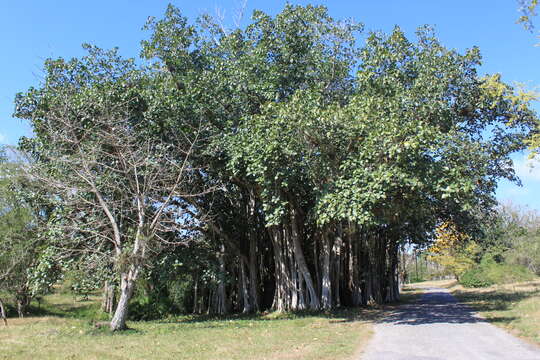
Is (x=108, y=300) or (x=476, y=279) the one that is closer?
(x=108, y=300)

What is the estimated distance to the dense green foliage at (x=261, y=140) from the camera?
12022mm

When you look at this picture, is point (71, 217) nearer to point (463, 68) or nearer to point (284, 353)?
point (284, 353)

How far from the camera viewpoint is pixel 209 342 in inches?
389

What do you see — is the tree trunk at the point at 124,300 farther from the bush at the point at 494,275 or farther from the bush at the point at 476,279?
the bush at the point at 476,279

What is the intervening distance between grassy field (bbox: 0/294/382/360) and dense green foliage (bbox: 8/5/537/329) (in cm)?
180

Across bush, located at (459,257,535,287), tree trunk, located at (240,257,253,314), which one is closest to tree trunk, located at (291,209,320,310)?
tree trunk, located at (240,257,253,314)

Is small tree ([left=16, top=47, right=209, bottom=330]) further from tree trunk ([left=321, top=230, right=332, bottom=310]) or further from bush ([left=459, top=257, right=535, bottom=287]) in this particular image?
bush ([left=459, top=257, right=535, bottom=287])

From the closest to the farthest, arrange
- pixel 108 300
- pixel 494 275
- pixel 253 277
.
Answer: pixel 253 277 → pixel 108 300 → pixel 494 275

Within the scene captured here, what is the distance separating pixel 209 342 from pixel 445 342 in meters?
5.08

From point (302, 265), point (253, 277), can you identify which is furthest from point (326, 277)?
point (253, 277)

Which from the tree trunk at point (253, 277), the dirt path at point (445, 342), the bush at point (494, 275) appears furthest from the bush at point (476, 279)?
the dirt path at point (445, 342)

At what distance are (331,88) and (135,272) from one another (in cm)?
902

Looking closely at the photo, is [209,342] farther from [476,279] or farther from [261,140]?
[476,279]

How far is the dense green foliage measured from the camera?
39.4 feet
